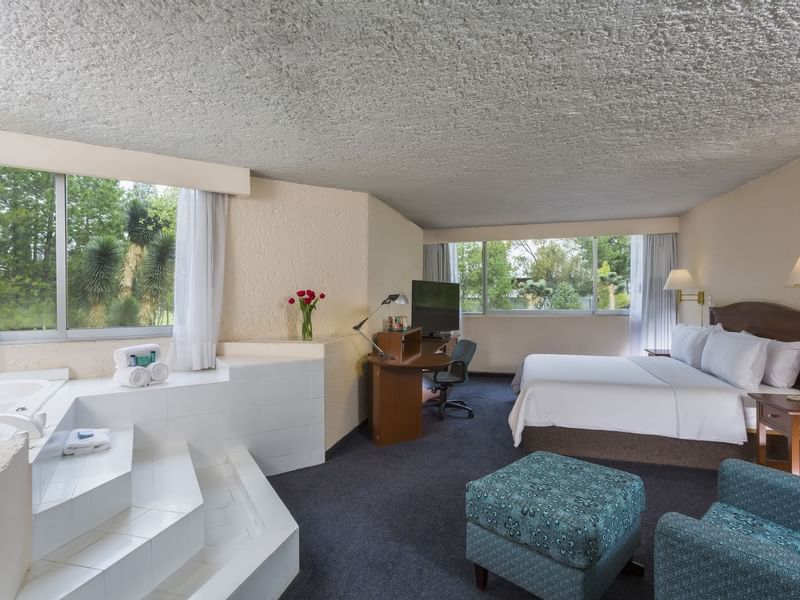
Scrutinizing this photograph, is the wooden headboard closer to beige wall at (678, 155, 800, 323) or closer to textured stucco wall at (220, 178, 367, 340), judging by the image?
beige wall at (678, 155, 800, 323)

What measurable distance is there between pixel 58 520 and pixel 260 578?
0.82 meters

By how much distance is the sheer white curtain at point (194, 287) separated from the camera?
10.2 feet

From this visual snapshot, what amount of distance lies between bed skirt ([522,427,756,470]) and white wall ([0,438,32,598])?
2990 mm

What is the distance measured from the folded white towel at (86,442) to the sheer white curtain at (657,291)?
585cm

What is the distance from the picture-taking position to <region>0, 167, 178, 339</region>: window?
2760mm

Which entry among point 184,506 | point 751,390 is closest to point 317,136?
point 184,506

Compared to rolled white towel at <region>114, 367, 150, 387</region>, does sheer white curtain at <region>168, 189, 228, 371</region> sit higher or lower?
higher

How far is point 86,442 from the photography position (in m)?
2.14

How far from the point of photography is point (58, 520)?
1.61 m

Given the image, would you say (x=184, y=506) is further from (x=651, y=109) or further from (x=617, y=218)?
(x=617, y=218)

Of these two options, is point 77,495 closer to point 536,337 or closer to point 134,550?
point 134,550

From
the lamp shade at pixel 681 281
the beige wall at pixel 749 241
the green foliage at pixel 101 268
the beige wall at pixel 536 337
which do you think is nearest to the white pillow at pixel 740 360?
the beige wall at pixel 749 241

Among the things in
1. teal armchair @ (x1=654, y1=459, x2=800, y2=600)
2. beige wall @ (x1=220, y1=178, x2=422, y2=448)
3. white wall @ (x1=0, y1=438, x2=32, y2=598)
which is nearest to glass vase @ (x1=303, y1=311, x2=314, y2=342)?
beige wall @ (x1=220, y1=178, x2=422, y2=448)

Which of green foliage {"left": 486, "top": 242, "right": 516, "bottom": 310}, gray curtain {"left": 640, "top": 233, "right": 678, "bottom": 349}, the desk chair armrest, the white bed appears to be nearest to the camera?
the white bed
